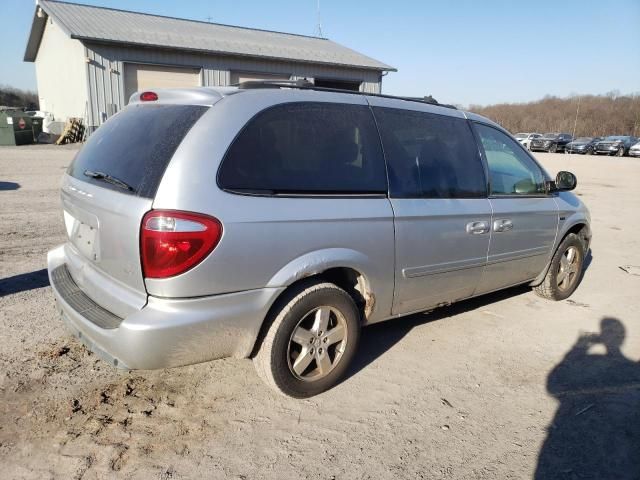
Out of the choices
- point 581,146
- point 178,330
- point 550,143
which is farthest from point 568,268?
point 581,146

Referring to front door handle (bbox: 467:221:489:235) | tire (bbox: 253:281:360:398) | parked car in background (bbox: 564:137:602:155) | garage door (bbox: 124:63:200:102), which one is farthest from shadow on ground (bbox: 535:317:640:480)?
parked car in background (bbox: 564:137:602:155)

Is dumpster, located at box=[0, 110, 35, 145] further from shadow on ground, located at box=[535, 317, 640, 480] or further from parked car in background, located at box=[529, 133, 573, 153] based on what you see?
parked car in background, located at box=[529, 133, 573, 153]

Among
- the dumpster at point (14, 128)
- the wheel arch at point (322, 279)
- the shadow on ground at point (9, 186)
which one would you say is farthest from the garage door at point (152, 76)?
the wheel arch at point (322, 279)

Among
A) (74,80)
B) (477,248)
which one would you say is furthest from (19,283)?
(74,80)

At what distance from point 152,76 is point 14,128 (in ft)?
23.8

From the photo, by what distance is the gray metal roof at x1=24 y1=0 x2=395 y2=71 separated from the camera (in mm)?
19250

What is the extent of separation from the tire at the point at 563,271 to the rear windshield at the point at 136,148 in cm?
387

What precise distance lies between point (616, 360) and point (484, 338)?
38.7 inches

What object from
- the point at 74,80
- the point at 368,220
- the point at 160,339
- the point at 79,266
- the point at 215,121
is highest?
the point at 74,80

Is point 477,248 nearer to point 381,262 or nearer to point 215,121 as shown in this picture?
point 381,262

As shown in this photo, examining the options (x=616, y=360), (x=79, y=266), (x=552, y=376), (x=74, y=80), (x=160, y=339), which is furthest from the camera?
(x=74, y=80)

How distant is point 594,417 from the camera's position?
3055 mm

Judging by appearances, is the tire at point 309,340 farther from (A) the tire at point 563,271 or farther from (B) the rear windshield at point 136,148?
(A) the tire at point 563,271

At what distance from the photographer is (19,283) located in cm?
470
